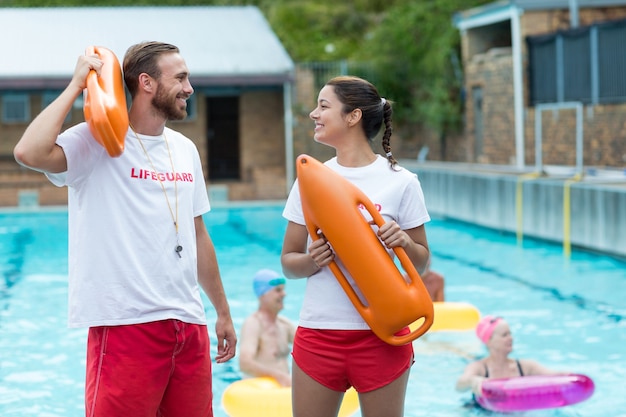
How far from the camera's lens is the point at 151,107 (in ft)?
10.3

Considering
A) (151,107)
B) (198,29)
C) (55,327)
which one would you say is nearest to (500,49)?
(198,29)

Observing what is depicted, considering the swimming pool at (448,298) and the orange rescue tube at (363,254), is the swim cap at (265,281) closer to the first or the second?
the swimming pool at (448,298)

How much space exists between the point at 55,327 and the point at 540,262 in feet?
19.9

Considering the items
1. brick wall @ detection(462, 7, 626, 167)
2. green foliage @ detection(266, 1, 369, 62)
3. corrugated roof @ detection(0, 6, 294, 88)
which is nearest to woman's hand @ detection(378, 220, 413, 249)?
brick wall @ detection(462, 7, 626, 167)

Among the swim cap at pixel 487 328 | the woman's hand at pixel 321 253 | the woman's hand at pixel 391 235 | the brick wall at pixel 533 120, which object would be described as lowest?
the swim cap at pixel 487 328

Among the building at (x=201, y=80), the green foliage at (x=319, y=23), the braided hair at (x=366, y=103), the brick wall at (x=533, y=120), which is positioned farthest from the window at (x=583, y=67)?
the green foliage at (x=319, y=23)

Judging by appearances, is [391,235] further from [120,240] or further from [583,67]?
[583,67]

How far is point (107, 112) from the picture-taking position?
287 centimetres

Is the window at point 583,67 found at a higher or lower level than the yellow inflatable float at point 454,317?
higher

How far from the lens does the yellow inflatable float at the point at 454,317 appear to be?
7.93 metres

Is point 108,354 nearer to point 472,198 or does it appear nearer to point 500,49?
point 472,198

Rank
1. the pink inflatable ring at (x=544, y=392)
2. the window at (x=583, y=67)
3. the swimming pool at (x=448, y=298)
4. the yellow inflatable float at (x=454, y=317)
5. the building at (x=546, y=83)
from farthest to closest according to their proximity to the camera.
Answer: the building at (x=546, y=83), the window at (x=583, y=67), the yellow inflatable float at (x=454, y=317), the swimming pool at (x=448, y=298), the pink inflatable ring at (x=544, y=392)

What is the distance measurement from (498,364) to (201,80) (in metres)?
16.2

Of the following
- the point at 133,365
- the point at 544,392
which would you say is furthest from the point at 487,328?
the point at 133,365
